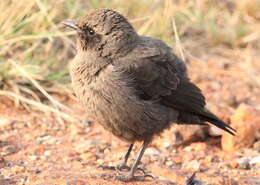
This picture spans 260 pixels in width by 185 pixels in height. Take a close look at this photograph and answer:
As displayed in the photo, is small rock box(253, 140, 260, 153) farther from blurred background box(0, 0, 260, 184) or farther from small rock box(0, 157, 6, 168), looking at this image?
small rock box(0, 157, 6, 168)

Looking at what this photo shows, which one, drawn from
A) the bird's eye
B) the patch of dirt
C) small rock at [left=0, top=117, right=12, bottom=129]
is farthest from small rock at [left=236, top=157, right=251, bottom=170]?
small rock at [left=0, top=117, right=12, bottom=129]

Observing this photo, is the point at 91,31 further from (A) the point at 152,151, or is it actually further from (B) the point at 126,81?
(A) the point at 152,151

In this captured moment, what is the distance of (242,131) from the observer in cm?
616

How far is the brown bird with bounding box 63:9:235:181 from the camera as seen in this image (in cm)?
472

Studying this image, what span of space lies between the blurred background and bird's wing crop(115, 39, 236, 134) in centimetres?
64

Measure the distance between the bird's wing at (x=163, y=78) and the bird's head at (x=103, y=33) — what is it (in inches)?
5.4

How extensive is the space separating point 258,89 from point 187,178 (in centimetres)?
339

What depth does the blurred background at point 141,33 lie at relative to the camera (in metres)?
6.29

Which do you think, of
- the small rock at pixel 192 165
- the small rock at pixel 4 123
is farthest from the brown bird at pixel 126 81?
the small rock at pixel 4 123

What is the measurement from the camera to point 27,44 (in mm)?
7211

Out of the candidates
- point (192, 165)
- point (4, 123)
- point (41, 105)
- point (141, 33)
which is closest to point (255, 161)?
point (192, 165)

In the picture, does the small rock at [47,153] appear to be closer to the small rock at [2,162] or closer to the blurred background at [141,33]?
the blurred background at [141,33]

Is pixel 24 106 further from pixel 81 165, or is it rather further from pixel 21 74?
pixel 81 165

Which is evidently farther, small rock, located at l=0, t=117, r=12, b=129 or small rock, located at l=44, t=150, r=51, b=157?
small rock, located at l=0, t=117, r=12, b=129
